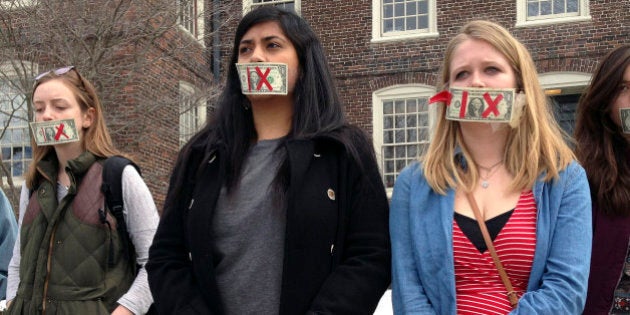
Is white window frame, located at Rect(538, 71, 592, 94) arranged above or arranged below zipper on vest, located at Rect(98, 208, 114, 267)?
above

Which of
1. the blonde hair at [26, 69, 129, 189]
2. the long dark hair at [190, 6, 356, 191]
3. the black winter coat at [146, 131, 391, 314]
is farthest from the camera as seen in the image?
the blonde hair at [26, 69, 129, 189]

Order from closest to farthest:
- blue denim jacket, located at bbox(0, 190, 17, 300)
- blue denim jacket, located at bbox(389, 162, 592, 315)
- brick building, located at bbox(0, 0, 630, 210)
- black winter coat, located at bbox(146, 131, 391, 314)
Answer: blue denim jacket, located at bbox(389, 162, 592, 315)
black winter coat, located at bbox(146, 131, 391, 314)
blue denim jacket, located at bbox(0, 190, 17, 300)
brick building, located at bbox(0, 0, 630, 210)

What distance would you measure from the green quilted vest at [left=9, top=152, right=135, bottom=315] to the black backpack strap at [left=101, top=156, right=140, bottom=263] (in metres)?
0.03

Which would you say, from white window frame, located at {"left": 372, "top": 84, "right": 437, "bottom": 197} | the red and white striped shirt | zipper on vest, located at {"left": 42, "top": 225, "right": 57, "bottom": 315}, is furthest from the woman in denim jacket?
white window frame, located at {"left": 372, "top": 84, "right": 437, "bottom": 197}

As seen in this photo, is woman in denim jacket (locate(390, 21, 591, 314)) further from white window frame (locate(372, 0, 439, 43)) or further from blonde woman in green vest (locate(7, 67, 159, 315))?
white window frame (locate(372, 0, 439, 43))

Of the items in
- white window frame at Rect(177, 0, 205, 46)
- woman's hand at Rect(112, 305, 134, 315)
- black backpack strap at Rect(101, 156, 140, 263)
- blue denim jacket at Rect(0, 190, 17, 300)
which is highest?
white window frame at Rect(177, 0, 205, 46)

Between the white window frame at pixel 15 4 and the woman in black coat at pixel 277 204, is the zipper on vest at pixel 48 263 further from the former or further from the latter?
the white window frame at pixel 15 4

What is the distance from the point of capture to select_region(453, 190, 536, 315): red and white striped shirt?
2.54m

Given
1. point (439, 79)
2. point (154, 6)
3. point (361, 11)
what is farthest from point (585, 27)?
point (439, 79)

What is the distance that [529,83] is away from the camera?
2.78m

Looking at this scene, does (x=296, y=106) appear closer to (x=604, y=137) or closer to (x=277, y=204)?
(x=277, y=204)

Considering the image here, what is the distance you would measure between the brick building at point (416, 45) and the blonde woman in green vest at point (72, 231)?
39.5 ft

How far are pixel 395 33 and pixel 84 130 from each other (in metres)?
13.1

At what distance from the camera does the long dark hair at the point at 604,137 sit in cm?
311
